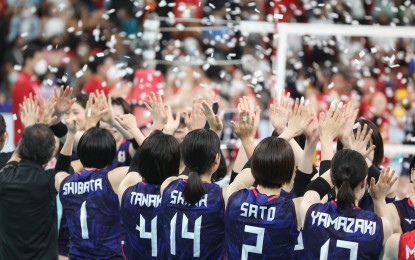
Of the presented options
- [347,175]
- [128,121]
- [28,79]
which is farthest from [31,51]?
[347,175]

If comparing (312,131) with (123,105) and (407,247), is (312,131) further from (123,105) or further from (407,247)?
(123,105)

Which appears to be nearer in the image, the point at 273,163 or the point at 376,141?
the point at 273,163

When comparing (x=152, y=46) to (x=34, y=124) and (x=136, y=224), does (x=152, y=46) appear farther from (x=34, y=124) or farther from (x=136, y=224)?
(x=136, y=224)

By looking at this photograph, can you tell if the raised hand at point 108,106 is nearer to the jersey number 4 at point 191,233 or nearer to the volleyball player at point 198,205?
the volleyball player at point 198,205

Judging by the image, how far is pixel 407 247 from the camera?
4.39 metres

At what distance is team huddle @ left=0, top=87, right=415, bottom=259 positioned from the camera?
459 centimetres

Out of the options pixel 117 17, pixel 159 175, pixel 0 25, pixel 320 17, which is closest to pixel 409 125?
pixel 320 17

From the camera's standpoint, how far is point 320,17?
12.0 m

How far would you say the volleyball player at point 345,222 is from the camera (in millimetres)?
4496

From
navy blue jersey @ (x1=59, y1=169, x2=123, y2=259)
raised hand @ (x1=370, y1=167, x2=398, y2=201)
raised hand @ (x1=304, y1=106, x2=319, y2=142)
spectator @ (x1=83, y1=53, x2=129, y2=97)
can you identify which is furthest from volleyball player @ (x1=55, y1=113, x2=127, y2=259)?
spectator @ (x1=83, y1=53, x2=129, y2=97)

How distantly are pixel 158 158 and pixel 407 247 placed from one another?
5.18ft

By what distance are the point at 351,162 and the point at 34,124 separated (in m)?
2.32

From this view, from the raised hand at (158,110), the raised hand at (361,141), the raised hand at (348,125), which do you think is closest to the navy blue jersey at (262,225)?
the raised hand at (361,141)

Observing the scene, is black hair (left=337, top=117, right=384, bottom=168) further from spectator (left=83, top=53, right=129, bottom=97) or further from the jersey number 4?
spectator (left=83, top=53, right=129, bottom=97)
